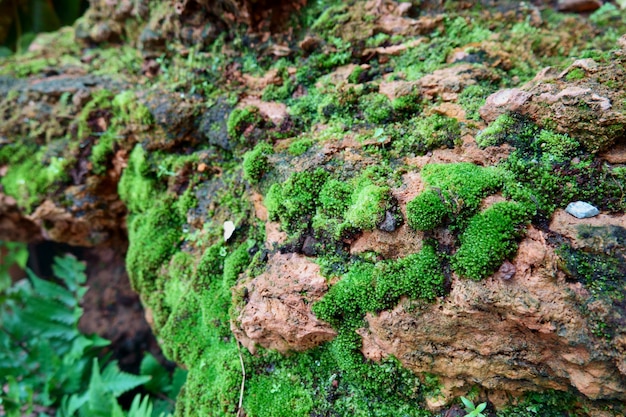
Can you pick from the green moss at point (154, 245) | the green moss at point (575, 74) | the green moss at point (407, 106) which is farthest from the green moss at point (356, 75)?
the green moss at point (154, 245)

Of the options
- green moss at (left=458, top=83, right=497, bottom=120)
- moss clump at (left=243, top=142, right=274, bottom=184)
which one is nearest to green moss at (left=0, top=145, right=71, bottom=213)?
moss clump at (left=243, top=142, right=274, bottom=184)

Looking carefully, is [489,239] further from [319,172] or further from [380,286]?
[319,172]

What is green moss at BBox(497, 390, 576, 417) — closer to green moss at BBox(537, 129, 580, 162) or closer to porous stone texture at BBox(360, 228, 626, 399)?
porous stone texture at BBox(360, 228, 626, 399)

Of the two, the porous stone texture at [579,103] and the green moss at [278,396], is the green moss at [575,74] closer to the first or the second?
the porous stone texture at [579,103]

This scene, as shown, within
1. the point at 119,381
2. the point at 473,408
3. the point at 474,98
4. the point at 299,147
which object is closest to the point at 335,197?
the point at 299,147

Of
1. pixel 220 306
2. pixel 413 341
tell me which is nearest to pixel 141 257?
pixel 220 306

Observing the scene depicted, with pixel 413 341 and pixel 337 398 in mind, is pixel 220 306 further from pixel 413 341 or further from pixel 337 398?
pixel 413 341
